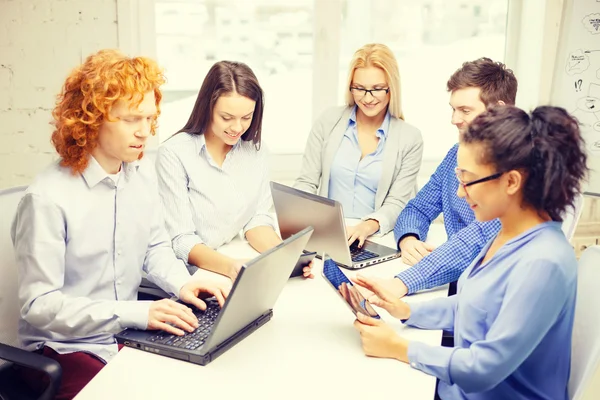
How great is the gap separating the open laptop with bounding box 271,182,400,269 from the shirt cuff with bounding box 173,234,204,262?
0.27m

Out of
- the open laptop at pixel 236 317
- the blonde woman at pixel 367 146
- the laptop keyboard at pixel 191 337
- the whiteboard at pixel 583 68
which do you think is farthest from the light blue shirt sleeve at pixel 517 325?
the whiteboard at pixel 583 68

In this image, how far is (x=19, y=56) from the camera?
292 centimetres

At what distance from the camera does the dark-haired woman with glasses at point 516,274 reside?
117 centimetres

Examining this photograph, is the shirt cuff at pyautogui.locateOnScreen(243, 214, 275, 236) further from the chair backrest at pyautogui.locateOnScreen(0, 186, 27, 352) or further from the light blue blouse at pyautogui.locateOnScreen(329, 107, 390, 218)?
the chair backrest at pyautogui.locateOnScreen(0, 186, 27, 352)

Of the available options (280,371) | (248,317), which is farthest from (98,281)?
(280,371)

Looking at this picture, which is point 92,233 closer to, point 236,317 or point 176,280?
point 176,280

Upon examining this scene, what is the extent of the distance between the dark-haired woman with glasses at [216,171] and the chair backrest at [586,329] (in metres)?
0.91

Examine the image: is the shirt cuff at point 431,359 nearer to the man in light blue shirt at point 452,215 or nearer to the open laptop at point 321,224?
the man in light blue shirt at point 452,215

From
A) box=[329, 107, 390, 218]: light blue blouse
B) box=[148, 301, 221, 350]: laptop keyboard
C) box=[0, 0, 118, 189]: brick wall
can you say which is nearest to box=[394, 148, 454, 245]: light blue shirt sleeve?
box=[329, 107, 390, 218]: light blue blouse

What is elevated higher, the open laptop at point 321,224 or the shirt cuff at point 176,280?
the open laptop at point 321,224

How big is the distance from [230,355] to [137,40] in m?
2.11

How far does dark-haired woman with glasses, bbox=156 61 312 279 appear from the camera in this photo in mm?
2021

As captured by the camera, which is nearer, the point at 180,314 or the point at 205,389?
the point at 205,389

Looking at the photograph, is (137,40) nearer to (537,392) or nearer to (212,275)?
(212,275)
